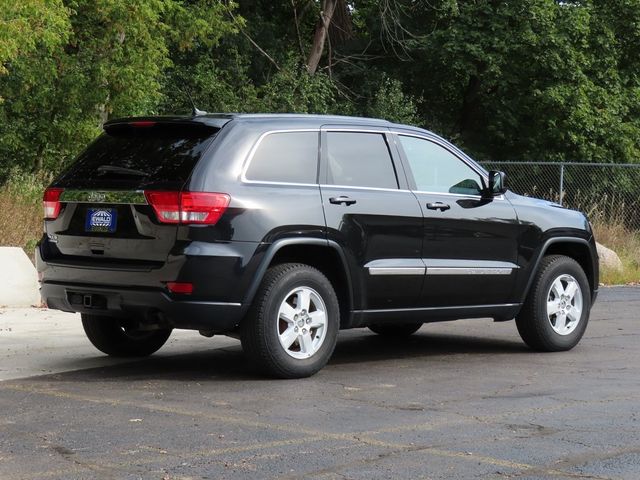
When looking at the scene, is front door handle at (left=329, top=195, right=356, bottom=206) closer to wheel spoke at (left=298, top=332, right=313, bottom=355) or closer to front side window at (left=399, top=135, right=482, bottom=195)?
front side window at (left=399, top=135, right=482, bottom=195)

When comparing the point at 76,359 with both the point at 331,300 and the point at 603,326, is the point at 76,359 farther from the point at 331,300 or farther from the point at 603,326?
the point at 603,326

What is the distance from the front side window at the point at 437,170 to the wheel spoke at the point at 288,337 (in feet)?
5.65

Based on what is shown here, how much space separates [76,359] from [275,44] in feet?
83.3

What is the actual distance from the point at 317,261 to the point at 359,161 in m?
0.88

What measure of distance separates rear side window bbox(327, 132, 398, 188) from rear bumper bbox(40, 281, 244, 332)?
141cm

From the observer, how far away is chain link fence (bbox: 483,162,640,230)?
23609mm

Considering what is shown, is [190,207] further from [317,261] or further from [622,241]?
[622,241]

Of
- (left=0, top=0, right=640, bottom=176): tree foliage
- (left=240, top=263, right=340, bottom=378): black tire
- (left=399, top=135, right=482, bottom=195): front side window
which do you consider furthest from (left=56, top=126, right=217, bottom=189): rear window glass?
(left=0, top=0, right=640, bottom=176): tree foliage

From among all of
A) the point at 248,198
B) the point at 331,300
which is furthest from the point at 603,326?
the point at 248,198

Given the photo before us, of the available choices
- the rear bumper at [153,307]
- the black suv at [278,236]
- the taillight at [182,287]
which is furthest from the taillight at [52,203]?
the taillight at [182,287]

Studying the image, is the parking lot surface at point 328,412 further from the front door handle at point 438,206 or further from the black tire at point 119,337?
the front door handle at point 438,206

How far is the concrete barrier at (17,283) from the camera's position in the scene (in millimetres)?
13320

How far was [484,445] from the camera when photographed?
648cm

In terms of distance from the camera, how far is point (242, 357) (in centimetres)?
1004
